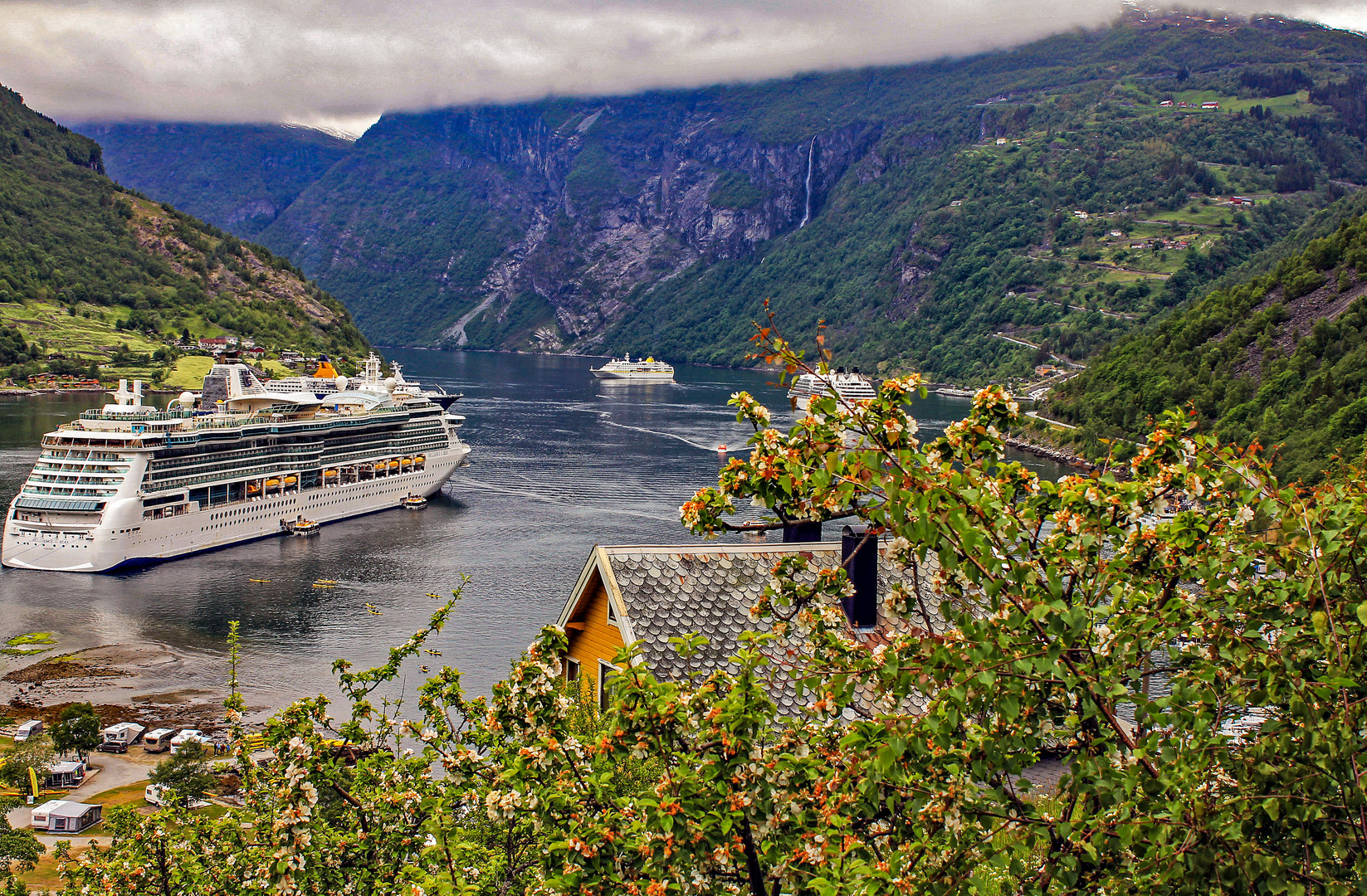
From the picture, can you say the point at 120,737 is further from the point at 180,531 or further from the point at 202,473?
the point at 202,473

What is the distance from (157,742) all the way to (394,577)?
19091 millimetres

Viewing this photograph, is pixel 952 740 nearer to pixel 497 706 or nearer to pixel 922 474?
pixel 922 474

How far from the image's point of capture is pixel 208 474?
54.8m

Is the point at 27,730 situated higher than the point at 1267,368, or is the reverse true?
the point at 1267,368

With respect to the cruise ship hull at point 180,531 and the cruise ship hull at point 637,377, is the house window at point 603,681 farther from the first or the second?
the cruise ship hull at point 637,377

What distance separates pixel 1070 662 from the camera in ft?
15.8

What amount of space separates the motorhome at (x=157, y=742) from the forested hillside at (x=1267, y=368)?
43600 millimetres

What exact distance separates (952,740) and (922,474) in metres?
1.42

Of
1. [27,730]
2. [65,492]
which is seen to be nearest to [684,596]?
[27,730]

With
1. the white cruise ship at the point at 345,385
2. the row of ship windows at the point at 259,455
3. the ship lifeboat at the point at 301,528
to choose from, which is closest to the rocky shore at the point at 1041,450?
the row of ship windows at the point at 259,455

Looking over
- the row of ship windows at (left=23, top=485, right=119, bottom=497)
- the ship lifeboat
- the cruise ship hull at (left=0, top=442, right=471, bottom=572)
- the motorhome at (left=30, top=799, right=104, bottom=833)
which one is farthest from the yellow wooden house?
the ship lifeboat

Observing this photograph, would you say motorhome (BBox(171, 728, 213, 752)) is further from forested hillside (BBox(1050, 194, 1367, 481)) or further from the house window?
forested hillside (BBox(1050, 194, 1367, 481))

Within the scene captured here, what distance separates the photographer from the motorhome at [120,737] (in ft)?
95.9

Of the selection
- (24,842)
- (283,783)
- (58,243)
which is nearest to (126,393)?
(24,842)
